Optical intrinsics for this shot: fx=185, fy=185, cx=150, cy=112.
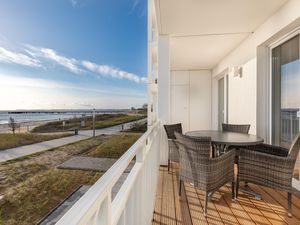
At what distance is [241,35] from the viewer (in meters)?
3.52

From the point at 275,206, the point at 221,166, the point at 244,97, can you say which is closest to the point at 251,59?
the point at 244,97

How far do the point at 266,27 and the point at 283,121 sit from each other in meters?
1.45

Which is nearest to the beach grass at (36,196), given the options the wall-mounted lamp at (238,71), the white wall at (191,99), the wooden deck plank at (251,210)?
the wooden deck plank at (251,210)

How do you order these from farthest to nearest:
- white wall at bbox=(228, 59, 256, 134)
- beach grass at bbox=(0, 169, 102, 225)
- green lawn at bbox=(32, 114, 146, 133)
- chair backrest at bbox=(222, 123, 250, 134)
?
white wall at bbox=(228, 59, 256, 134) < chair backrest at bbox=(222, 123, 250, 134) < green lawn at bbox=(32, 114, 146, 133) < beach grass at bbox=(0, 169, 102, 225)

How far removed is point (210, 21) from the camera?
2934mm

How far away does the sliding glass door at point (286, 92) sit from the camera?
8.02 feet

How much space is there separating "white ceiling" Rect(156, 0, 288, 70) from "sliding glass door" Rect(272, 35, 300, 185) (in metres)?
0.60

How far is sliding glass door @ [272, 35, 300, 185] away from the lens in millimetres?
2445

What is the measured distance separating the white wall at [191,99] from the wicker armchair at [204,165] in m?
4.45

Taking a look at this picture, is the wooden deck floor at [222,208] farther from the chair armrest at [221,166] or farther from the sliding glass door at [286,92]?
the sliding glass door at [286,92]

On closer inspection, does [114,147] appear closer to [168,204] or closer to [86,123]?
[86,123]

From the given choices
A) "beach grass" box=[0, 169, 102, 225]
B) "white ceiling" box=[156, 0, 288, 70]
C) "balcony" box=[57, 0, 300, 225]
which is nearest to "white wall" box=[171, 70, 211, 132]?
"balcony" box=[57, 0, 300, 225]

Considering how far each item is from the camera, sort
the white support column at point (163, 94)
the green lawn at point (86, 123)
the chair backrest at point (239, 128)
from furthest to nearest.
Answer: the white support column at point (163, 94)
the chair backrest at point (239, 128)
the green lawn at point (86, 123)

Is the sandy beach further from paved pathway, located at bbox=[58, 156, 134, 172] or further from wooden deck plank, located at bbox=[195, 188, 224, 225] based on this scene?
wooden deck plank, located at bbox=[195, 188, 224, 225]
